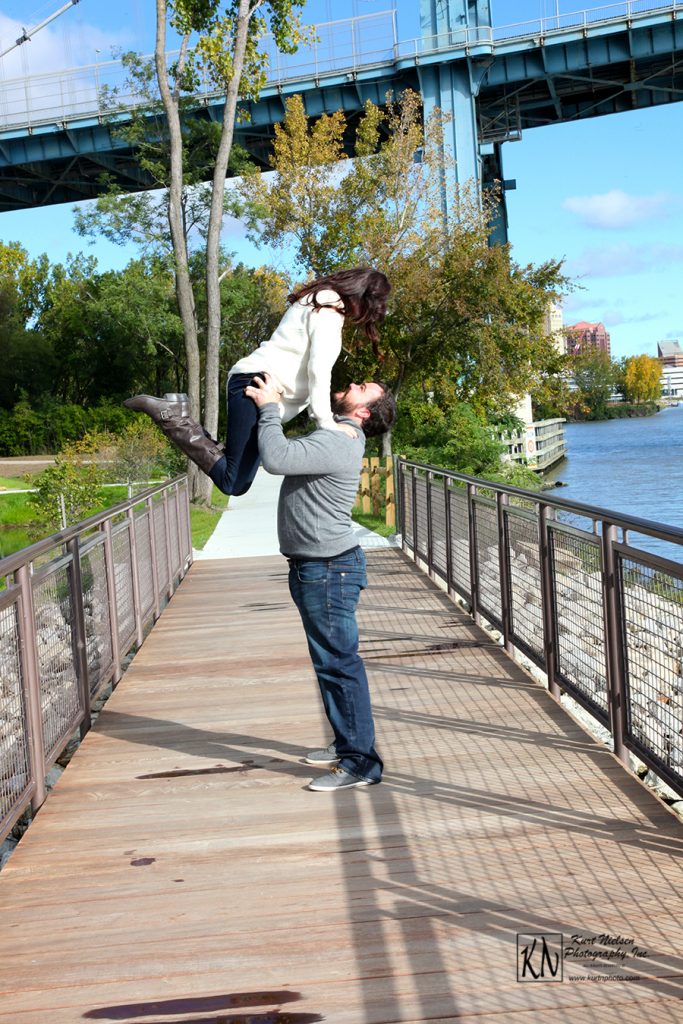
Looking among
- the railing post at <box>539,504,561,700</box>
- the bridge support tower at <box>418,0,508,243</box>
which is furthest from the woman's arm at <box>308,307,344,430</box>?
the bridge support tower at <box>418,0,508,243</box>

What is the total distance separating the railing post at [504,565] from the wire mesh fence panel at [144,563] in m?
2.64

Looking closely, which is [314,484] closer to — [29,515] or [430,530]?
[430,530]

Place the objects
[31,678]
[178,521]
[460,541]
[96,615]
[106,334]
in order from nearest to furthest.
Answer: [31,678], [96,615], [460,541], [178,521], [106,334]

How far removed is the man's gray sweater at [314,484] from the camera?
13.2 feet

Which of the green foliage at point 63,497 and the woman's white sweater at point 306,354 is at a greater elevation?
the woman's white sweater at point 306,354

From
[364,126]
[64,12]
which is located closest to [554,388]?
[364,126]

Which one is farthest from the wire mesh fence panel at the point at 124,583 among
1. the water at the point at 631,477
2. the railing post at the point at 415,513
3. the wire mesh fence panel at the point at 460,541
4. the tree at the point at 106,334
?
the tree at the point at 106,334

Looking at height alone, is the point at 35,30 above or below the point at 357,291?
above

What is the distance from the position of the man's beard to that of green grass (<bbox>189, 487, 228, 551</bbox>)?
1108cm

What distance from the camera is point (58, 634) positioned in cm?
503

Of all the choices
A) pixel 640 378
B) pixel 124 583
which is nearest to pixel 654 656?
pixel 124 583

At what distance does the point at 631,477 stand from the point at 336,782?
34088 mm

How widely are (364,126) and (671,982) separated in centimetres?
2900

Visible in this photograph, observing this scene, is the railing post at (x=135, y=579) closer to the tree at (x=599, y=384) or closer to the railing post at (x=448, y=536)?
the railing post at (x=448, y=536)
